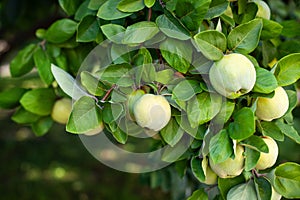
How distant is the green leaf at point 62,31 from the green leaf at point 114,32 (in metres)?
0.19

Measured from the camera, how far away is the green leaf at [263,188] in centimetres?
69

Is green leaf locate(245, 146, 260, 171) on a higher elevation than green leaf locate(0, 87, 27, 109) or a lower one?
higher

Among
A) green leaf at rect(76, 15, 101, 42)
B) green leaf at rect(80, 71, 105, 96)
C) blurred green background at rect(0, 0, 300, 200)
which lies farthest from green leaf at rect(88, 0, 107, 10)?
blurred green background at rect(0, 0, 300, 200)

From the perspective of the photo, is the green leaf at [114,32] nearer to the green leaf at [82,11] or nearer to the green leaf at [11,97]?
the green leaf at [82,11]

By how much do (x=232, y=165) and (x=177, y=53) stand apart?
17 centimetres

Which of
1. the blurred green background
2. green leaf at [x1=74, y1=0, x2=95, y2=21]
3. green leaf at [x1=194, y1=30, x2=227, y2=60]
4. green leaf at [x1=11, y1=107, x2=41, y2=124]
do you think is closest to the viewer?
green leaf at [x1=194, y1=30, x2=227, y2=60]

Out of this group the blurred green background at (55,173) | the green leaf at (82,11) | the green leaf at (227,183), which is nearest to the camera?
the green leaf at (227,183)

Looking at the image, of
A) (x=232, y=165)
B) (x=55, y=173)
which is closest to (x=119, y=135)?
(x=232, y=165)

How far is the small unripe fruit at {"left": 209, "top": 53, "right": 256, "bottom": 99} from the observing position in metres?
0.62

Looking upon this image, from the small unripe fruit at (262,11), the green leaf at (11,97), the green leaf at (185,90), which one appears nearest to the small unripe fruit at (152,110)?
the green leaf at (185,90)

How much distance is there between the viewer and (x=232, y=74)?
615 millimetres

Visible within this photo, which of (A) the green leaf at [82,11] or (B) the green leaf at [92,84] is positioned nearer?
(B) the green leaf at [92,84]

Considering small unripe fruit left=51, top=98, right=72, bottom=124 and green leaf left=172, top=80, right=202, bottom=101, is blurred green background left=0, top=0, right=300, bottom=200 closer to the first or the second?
small unripe fruit left=51, top=98, right=72, bottom=124

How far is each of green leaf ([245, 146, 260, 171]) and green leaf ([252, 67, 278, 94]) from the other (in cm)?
8
